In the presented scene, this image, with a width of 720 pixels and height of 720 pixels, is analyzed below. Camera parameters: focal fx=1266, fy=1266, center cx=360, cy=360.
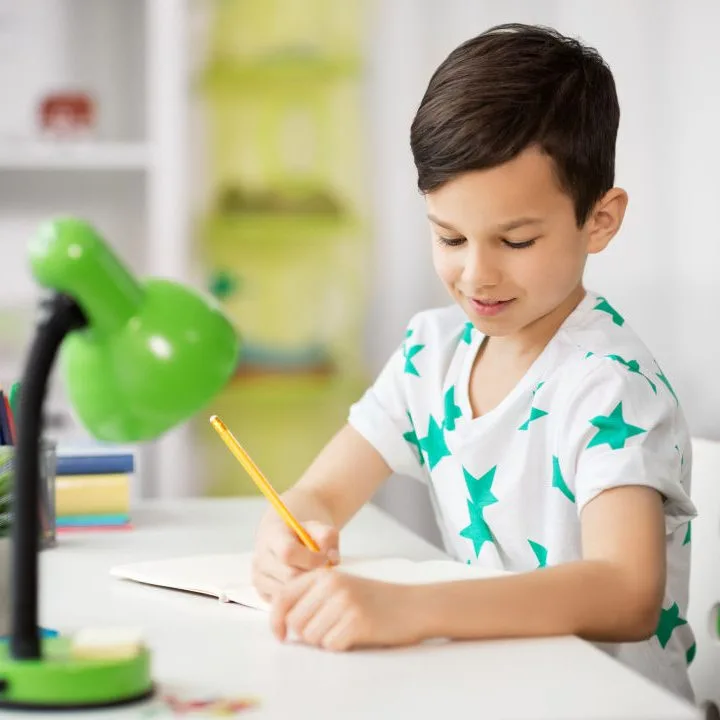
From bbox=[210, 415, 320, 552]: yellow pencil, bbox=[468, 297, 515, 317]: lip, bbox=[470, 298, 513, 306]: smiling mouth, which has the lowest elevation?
bbox=[210, 415, 320, 552]: yellow pencil

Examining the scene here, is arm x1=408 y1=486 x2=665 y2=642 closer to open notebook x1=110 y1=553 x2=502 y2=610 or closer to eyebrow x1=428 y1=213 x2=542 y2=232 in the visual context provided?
open notebook x1=110 y1=553 x2=502 y2=610

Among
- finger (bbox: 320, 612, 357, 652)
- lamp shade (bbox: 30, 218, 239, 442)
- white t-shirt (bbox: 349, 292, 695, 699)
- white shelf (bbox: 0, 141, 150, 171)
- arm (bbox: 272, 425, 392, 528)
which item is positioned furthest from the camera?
white shelf (bbox: 0, 141, 150, 171)

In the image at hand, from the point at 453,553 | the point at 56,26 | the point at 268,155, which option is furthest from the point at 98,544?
the point at 56,26

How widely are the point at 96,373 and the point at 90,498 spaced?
2.20 ft

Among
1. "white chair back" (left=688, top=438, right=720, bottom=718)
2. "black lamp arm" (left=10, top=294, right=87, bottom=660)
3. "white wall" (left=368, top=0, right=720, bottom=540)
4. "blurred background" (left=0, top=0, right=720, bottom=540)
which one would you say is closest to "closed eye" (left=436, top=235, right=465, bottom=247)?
"white chair back" (left=688, top=438, right=720, bottom=718)

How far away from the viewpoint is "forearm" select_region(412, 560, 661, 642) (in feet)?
2.53

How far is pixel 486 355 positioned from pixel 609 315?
0.13m

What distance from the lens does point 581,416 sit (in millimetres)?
1009

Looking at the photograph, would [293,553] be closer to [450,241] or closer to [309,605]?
[309,605]

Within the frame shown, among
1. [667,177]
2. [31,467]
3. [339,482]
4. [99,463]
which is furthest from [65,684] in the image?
[667,177]

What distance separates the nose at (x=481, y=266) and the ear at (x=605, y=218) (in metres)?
0.11

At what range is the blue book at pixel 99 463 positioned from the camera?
4.26 feet

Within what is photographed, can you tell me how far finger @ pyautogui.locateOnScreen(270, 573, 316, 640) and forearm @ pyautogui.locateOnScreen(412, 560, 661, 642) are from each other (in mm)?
67

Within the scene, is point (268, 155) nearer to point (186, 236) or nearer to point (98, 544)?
point (186, 236)
